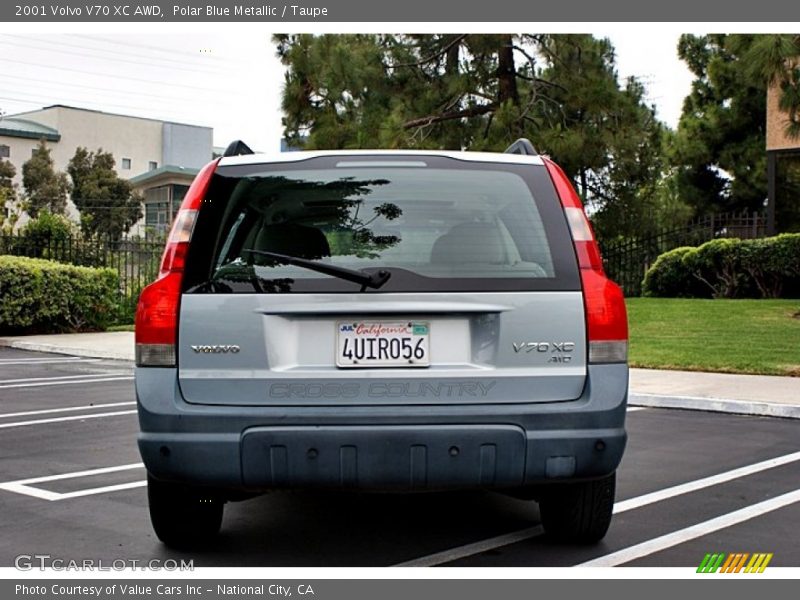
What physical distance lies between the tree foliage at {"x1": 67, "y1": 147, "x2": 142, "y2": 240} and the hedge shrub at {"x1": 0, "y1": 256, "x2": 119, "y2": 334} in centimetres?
4722

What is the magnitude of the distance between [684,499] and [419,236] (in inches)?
102

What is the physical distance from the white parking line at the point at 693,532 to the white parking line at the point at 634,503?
1.48ft

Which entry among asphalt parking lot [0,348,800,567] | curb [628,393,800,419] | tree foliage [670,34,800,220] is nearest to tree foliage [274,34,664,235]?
tree foliage [670,34,800,220]

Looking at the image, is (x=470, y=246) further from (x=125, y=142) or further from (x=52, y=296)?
(x=125, y=142)

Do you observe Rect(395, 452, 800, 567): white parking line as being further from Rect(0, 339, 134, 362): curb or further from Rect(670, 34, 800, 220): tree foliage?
Rect(670, 34, 800, 220): tree foliage

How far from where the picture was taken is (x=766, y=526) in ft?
17.5

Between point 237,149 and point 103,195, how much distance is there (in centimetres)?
6561

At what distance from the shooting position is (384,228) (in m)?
4.39

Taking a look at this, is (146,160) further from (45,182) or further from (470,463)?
(470,463)

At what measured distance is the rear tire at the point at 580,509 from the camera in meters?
4.77

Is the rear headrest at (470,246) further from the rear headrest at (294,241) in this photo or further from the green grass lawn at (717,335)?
the green grass lawn at (717,335)

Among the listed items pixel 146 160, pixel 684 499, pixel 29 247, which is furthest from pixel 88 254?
pixel 146 160

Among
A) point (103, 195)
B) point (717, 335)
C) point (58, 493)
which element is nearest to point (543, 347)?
point (58, 493)

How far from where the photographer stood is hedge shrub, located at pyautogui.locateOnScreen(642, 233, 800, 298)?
20547 mm
